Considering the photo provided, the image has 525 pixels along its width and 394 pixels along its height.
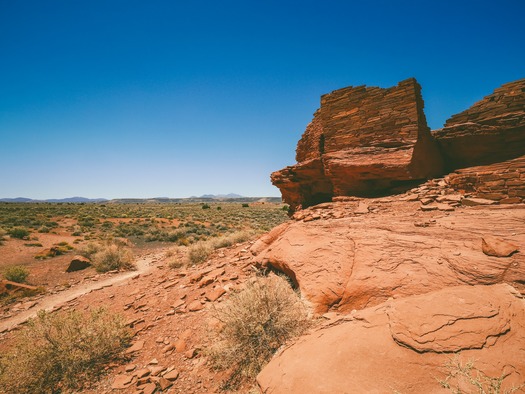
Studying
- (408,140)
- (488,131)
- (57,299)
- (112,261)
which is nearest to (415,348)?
(408,140)

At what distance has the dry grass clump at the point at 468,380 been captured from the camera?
70.2 inches

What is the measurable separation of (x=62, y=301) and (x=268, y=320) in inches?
348

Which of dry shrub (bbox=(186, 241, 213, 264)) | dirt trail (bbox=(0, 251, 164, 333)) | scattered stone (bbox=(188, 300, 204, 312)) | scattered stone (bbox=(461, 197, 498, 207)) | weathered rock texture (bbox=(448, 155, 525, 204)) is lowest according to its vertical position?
dirt trail (bbox=(0, 251, 164, 333))

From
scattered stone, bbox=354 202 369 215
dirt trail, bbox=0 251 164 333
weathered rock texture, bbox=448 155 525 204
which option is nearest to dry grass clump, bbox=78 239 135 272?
dirt trail, bbox=0 251 164 333

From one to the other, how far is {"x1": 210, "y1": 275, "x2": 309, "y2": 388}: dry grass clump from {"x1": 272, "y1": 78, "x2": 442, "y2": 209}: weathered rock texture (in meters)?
4.99

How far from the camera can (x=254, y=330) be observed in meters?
3.65

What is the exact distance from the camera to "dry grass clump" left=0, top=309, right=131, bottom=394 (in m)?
3.95

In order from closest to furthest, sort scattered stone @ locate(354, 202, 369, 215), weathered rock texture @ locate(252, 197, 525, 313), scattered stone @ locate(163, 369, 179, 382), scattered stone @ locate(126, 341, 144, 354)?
weathered rock texture @ locate(252, 197, 525, 313) < scattered stone @ locate(163, 369, 179, 382) < scattered stone @ locate(126, 341, 144, 354) < scattered stone @ locate(354, 202, 369, 215)

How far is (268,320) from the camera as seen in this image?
3.70 meters

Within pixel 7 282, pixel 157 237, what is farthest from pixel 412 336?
pixel 157 237

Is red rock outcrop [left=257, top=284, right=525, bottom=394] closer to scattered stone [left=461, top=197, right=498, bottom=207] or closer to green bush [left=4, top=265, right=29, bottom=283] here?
scattered stone [left=461, top=197, right=498, bottom=207]

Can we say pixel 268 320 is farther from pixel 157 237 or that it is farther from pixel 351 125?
pixel 157 237

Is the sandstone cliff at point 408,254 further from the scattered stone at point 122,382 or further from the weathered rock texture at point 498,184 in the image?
the scattered stone at point 122,382

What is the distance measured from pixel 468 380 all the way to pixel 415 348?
417mm
